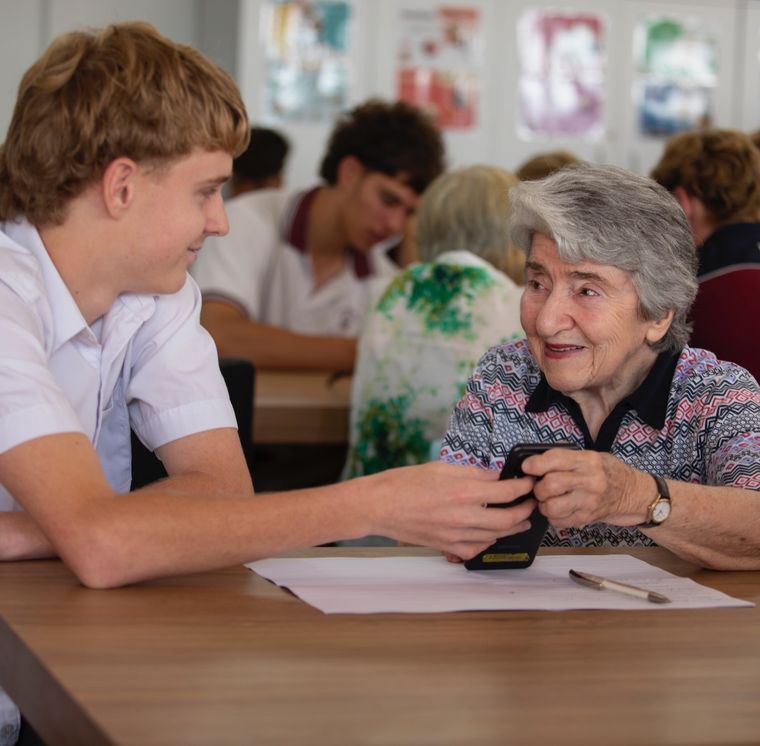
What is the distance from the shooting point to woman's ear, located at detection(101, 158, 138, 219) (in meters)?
1.63

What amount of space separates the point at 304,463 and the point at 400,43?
2.96 m

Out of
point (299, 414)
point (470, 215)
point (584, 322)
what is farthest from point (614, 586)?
point (470, 215)

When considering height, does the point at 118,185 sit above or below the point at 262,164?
above

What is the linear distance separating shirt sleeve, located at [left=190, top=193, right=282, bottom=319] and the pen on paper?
255 centimetres

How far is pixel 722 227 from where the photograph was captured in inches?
121

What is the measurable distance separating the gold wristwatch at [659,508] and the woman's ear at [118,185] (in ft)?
2.42

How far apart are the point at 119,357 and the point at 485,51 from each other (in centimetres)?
475

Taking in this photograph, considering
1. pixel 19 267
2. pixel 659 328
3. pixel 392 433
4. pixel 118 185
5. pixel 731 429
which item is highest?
pixel 118 185

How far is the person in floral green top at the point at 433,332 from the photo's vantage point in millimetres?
3002

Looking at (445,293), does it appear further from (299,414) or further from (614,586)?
(614,586)

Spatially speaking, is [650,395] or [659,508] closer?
[659,508]

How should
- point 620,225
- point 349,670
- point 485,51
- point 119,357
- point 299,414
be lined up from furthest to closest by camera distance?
point 485,51 → point 299,414 → point 620,225 → point 119,357 → point 349,670

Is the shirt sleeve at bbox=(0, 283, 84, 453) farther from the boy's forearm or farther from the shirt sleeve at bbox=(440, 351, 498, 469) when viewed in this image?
the shirt sleeve at bbox=(440, 351, 498, 469)

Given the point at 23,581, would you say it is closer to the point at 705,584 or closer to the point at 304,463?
the point at 705,584
